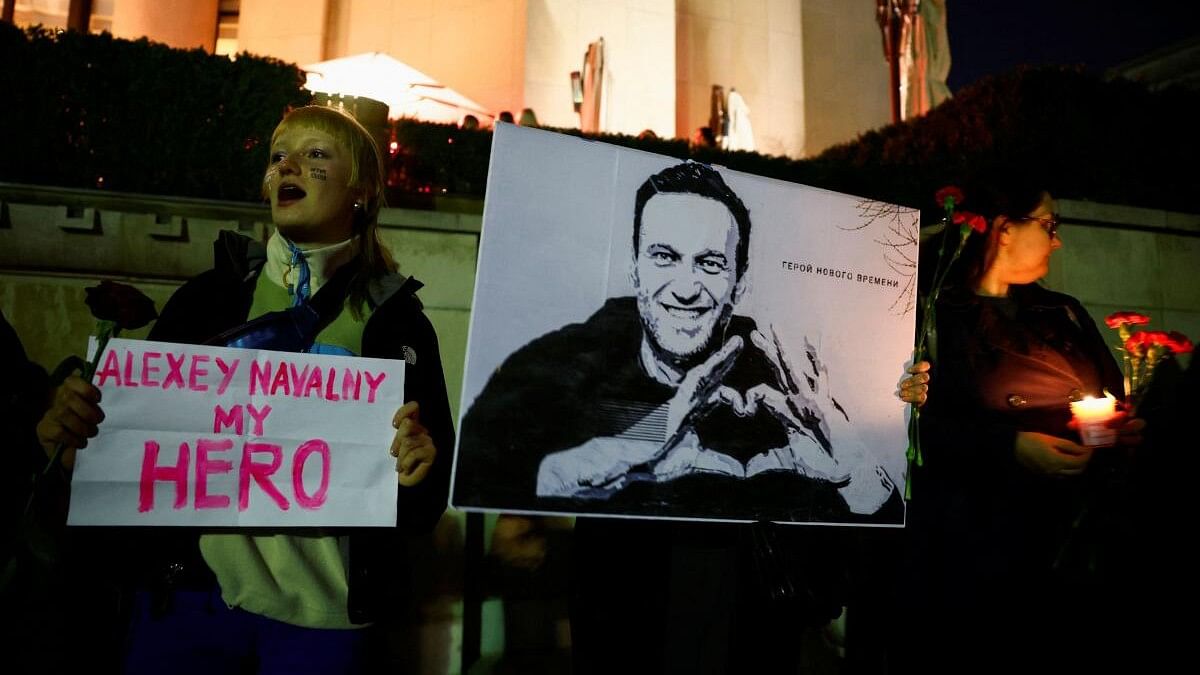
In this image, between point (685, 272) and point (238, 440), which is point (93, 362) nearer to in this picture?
point (238, 440)

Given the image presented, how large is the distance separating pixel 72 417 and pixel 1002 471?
8.57 ft

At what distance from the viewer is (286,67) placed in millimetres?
4812

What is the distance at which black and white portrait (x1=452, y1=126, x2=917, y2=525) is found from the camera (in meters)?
1.72

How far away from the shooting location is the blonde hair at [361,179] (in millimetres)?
2100

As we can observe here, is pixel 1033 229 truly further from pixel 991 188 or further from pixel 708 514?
pixel 708 514

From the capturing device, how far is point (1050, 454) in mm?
2305

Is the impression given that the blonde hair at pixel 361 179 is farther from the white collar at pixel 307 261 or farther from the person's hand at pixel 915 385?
the person's hand at pixel 915 385

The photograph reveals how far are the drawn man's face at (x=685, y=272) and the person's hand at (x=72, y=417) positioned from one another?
4.26 ft

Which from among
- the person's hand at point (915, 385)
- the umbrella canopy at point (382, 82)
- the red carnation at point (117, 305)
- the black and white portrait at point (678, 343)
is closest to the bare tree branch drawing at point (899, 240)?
the black and white portrait at point (678, 343)

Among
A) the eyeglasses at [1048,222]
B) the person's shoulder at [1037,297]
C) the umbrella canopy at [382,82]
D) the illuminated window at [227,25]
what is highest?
the illuminated window at [227,25]

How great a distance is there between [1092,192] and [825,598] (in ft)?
15.5

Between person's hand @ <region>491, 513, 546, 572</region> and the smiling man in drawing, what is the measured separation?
6.67 feet

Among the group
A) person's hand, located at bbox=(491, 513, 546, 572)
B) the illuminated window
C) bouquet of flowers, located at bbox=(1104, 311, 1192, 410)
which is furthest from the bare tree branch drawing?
the illuminated window

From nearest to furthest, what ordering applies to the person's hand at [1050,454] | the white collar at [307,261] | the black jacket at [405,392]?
the black jacket at [405,392] < the white collar at [307,261] < the person's hand at [1050,454]
